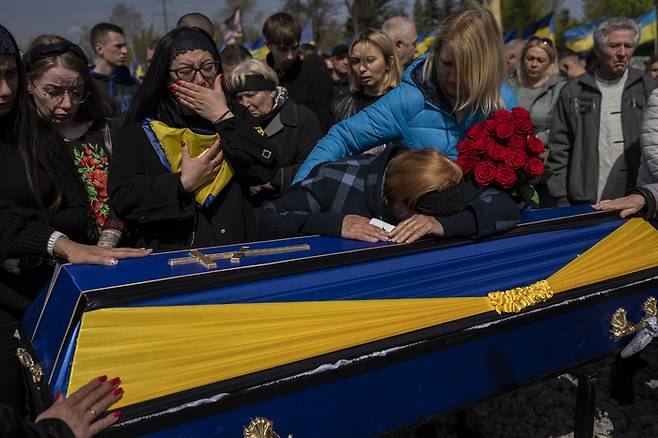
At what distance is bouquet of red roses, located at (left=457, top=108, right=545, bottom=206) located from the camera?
2.38 meters

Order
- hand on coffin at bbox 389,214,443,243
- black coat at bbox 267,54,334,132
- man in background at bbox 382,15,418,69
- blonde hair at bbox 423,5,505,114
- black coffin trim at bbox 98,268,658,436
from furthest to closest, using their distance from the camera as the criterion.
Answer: black coat at bbox 267,54,334,132 < man in background at bbox 382,15,418,69 < blonde hair at bbox 423,5,505,114 < hand on coffin at bbox 389,214,443,243 < black coffin trim at bbox 98,268,658,436

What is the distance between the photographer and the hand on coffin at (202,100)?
2.29 meters

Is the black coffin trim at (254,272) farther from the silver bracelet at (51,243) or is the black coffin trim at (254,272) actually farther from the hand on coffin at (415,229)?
the silver bracelet at (51,243)

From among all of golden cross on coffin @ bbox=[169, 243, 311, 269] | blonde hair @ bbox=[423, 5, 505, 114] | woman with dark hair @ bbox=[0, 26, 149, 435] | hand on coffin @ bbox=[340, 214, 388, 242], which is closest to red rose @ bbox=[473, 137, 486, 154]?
blonde hair @ bbox=[423, 5, 505, 114]

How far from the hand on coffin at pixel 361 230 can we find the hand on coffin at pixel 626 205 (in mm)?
1116

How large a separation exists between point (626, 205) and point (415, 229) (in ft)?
3.76

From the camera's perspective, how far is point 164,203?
225 centimetres

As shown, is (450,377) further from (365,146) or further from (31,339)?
(31,339)

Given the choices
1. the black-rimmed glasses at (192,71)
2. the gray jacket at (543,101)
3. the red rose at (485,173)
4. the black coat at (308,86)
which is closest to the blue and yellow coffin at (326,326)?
the red rose at (485,173)

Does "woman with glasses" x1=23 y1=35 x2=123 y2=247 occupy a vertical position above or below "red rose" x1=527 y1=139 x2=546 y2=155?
above

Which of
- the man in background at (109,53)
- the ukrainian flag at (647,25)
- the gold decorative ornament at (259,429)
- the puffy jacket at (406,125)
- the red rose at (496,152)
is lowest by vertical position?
the gold decorative ornament at (259,429)

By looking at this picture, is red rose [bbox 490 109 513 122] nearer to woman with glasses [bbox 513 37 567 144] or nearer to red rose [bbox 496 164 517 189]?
red rose [bbox 496 164 517 189]

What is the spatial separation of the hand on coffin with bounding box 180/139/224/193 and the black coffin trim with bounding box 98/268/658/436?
84 cm

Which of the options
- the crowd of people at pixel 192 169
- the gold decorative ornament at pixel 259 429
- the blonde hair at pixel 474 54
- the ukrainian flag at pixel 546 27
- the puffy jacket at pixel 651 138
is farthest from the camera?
the ukrainian flag at pixel 546 27
